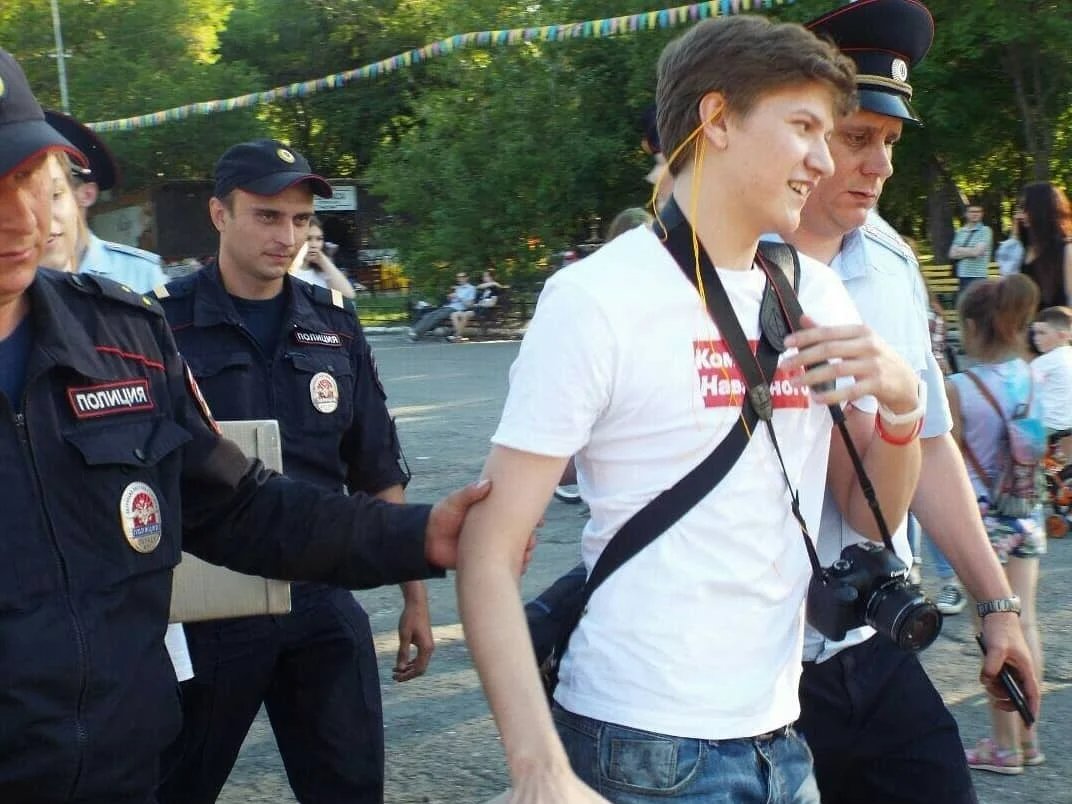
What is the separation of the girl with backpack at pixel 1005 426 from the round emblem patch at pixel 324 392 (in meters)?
2.61

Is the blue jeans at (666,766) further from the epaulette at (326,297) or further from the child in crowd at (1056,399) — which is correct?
the child in crowd at (1056,399)

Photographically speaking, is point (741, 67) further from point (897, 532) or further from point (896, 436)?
point (897, 532)

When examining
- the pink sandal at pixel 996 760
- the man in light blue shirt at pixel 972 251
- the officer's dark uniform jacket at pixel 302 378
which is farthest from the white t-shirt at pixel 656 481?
the man in light blue shirt at pixel 972 251

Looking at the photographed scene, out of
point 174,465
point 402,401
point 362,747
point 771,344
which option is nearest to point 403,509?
point 174,465

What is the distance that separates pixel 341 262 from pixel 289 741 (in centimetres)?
4193

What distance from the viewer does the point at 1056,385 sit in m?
6.42

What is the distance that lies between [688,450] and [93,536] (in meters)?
0.91

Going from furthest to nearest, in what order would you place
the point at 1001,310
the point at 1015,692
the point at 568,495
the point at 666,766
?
the point at 568,495
the point at 1001,310
the point at 1015,692
the point at 666,766

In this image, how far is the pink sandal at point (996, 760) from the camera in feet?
15.4

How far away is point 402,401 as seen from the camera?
1417 centimetres

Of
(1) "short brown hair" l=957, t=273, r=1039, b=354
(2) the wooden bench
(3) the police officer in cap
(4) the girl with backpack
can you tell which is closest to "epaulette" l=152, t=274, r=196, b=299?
(3) the police officer in cap

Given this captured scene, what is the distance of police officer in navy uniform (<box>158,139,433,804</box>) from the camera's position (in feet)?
11.3

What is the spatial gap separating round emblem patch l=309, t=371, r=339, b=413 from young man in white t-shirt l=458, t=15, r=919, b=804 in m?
1.59

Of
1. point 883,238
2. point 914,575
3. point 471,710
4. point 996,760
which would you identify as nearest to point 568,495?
point 471,710
